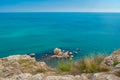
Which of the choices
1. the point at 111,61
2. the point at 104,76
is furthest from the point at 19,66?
the point at 111,61

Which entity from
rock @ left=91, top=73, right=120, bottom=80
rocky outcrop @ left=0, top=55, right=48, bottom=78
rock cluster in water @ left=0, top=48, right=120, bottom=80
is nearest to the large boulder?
rock cluster in water @ left=0, top=48, right=120, bottom=80

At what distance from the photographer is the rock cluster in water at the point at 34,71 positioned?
6.78 metres

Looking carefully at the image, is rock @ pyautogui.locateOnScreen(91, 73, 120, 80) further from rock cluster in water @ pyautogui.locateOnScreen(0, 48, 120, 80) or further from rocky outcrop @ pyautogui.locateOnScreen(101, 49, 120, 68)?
rocky outcrop @ pyautogui.locateOnScreen(101, 49, 120, 68)

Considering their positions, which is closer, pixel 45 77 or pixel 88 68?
pixel 45 77

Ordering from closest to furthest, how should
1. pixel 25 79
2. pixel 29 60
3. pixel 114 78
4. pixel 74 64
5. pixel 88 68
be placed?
1. pixel 114 78
2. pixel 25 79
3. pixel 88 68
4. pixel 74 64
5. pixel 29 60

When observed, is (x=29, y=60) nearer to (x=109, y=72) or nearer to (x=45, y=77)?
(x=45, y=77)

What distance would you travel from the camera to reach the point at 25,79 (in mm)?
6820

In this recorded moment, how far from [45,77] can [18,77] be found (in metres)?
0.83

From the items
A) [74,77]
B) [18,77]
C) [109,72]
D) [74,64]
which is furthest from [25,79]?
[109,72]

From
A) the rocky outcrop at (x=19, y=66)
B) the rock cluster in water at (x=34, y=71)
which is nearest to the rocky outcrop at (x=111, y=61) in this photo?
the rock cluster in water at (x=34, y=71)

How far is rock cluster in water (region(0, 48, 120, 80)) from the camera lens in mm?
6777

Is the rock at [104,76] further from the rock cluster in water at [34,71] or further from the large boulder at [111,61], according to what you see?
the large boulder at [111,61]

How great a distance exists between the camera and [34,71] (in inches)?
297

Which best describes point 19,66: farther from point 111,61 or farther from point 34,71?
point 111,61
